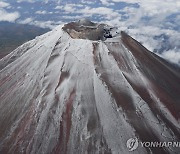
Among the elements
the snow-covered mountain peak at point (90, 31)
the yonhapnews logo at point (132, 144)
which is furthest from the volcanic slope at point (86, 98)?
the snow-covered mountain peak at point (90, 31)

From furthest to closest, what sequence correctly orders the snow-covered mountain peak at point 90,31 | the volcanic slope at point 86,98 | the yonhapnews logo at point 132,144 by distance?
1. the snow-covered mountain peak at point 90,31
2. the volcanic slope at point 86,98
3. the yonhapnews logo at point 132,144

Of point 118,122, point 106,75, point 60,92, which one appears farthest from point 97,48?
point 118,122

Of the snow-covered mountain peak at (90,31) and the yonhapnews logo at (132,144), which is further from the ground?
the snow-covered mountain peak at (90,31)

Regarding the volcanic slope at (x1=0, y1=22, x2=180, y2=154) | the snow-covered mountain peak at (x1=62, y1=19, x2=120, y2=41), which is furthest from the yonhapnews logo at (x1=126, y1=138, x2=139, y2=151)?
the snow-covered mountain peak at (x1=62, y1=19, x2=120, y2=41)

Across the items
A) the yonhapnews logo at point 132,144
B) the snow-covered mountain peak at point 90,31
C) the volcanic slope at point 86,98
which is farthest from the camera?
the snow-covered mountain peak at point 90,31

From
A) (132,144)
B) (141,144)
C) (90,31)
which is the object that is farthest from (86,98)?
(90,31)

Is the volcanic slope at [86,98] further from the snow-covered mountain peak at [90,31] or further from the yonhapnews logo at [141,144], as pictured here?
the snow-covered mountain peak at [90,31]

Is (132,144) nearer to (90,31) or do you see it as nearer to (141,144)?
(141,144)

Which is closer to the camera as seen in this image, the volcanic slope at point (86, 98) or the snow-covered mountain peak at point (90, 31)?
the volcanic slope at point (86, 98)
